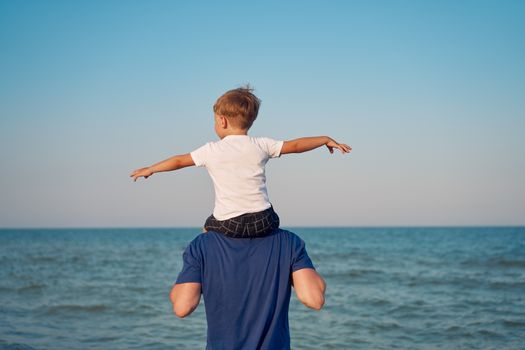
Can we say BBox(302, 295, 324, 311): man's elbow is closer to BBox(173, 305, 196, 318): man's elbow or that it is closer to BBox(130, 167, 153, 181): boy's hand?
BBox(173, 305, 196, 318): man's elbow

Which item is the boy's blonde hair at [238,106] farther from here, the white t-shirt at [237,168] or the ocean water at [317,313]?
the ocean water at [317,313]

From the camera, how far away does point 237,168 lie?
134 inches

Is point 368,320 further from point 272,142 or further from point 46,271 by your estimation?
point 46,271

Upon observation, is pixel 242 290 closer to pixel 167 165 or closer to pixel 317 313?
pixel 167 165

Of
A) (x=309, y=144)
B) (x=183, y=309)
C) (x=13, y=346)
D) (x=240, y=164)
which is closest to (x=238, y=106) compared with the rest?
(x=240, y=164)

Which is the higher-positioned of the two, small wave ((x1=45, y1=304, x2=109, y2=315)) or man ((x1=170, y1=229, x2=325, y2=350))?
man ((x1=170, y1=229, x2=325, y2=350))

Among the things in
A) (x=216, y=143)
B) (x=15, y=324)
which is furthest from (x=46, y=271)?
(x=216, y=143)

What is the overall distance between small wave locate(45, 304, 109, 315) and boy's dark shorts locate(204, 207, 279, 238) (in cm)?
1098

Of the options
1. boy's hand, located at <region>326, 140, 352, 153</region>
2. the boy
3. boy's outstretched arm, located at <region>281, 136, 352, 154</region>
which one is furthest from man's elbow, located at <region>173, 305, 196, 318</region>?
boy's hand, located at <region>326, 140, 352, 153</region>

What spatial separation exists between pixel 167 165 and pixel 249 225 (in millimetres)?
552

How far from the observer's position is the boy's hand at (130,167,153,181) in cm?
331

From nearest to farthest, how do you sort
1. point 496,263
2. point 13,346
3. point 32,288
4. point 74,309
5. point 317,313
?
point 13,346
point 317,313
point 74,309
point 32,288
point 496,263

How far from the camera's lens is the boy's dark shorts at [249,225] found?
11.0 ft

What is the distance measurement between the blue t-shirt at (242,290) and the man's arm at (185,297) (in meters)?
0.03
